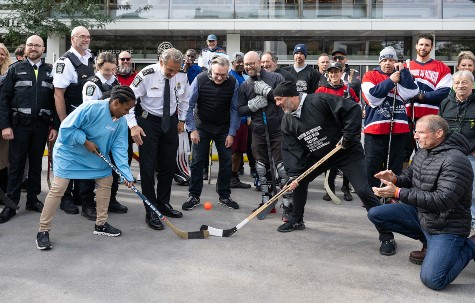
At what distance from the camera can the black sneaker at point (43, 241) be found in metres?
4.17

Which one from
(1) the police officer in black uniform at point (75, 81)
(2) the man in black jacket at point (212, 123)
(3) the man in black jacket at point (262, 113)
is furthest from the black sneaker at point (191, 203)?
(1) the police officer in black uniform at point (75, 81)

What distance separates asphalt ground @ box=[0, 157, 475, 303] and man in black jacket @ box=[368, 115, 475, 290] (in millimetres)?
183

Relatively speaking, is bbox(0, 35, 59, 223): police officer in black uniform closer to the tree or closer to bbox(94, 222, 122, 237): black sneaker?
bbox(94, 222, 122, 237): black sneaker

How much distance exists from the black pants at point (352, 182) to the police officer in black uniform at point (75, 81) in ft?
6.89

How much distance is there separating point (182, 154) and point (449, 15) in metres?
12.7

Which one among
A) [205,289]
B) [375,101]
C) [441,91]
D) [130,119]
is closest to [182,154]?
[130,119]

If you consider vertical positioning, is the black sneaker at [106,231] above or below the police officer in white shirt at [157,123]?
below

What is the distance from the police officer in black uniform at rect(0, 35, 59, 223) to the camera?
202 inches

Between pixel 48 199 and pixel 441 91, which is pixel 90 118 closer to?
pixel 48 199

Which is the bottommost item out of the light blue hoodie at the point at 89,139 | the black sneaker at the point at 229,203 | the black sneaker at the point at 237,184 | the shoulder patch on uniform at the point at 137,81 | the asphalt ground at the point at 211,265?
the asphalt ground at the point at 211,265

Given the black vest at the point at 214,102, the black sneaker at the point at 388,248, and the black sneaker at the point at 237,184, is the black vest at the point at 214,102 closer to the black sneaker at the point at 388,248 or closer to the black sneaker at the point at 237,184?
the black sneaker at the point at 237,184

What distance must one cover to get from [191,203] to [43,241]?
6.07ft

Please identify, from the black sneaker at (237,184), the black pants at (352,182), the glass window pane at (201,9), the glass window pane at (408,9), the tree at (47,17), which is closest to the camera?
the black pants at (352,182)

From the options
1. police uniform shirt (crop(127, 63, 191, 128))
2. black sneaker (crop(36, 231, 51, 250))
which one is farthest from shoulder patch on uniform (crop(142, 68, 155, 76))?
black sneaker (crop(36, 231, 51, 250))
